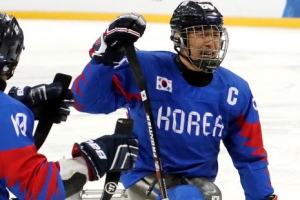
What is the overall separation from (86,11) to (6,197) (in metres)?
8.72

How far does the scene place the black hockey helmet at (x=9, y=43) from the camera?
6.26ft

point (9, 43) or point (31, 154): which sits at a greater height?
point (9, 43)

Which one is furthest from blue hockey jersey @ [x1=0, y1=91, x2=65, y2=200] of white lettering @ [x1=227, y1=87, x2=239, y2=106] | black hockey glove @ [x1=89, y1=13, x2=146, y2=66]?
white lettering @ [x1=227, y1=87, x2=239, y2=106]

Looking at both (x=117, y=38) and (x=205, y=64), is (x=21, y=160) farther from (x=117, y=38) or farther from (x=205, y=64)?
(x=205, y=64)

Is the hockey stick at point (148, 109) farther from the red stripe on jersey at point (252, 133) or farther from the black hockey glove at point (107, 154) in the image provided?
the black hockey glove at point (107, 154)

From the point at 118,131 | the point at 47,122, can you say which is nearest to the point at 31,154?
the point at 118,131

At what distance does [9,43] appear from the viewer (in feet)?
6.29

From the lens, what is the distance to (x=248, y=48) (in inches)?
310

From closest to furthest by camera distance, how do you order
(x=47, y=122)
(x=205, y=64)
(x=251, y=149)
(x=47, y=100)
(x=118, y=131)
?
(x=118, y=131)
(x=47, y=100)
(x=47, y=122)
(x=205, y=64)
(x=251, y=149)

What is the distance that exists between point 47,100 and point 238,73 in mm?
4250

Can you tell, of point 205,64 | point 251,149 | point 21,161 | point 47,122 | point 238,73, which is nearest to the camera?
point 21,161

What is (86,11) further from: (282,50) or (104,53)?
(104,53)

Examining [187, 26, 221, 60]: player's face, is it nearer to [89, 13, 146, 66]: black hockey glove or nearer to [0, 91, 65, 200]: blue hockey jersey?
[89, 13, 146, 66]: black hockey glove

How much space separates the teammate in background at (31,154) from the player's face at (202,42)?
59 centimetres
